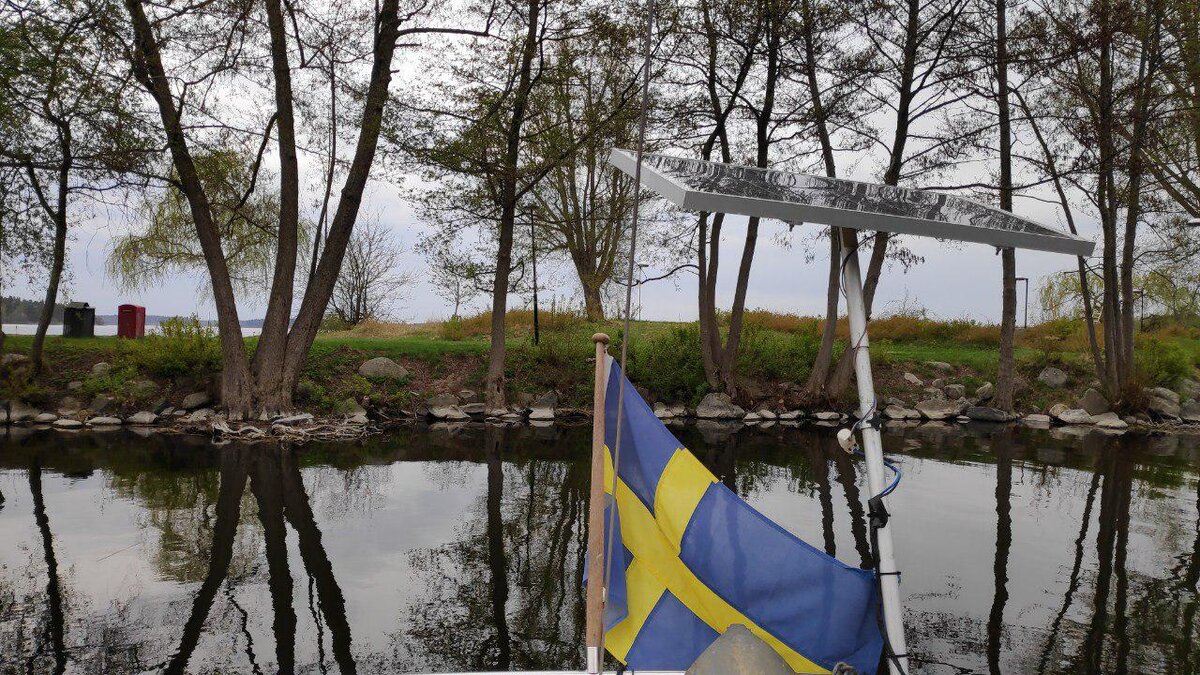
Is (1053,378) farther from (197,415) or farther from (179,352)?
(179,352)

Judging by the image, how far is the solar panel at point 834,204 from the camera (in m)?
2.83

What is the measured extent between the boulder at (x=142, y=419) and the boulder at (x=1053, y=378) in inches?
744

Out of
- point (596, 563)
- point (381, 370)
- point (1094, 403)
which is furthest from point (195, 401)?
point (1094, 403)

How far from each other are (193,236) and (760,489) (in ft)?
57.0

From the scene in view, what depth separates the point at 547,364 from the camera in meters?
18.0

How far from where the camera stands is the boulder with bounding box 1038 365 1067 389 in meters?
19.1

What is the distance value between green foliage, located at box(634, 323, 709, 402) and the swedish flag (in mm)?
14067

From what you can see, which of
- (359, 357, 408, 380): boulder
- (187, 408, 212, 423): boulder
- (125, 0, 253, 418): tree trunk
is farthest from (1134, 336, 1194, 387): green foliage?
(187, 408, 212, 423): boulder

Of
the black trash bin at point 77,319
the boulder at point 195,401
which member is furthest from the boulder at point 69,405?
the black trash bin at point 77,319

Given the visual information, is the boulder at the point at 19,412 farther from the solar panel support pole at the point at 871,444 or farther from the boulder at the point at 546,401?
the solar panel support pole at the point at 871,444

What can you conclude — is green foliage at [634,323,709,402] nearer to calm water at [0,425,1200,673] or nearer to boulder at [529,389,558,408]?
boulder at [529,389,558,408]

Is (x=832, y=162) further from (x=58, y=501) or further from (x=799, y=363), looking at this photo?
(x=58, y=501)

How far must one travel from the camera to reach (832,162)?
55.9ft

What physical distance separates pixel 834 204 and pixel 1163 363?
785 inches
